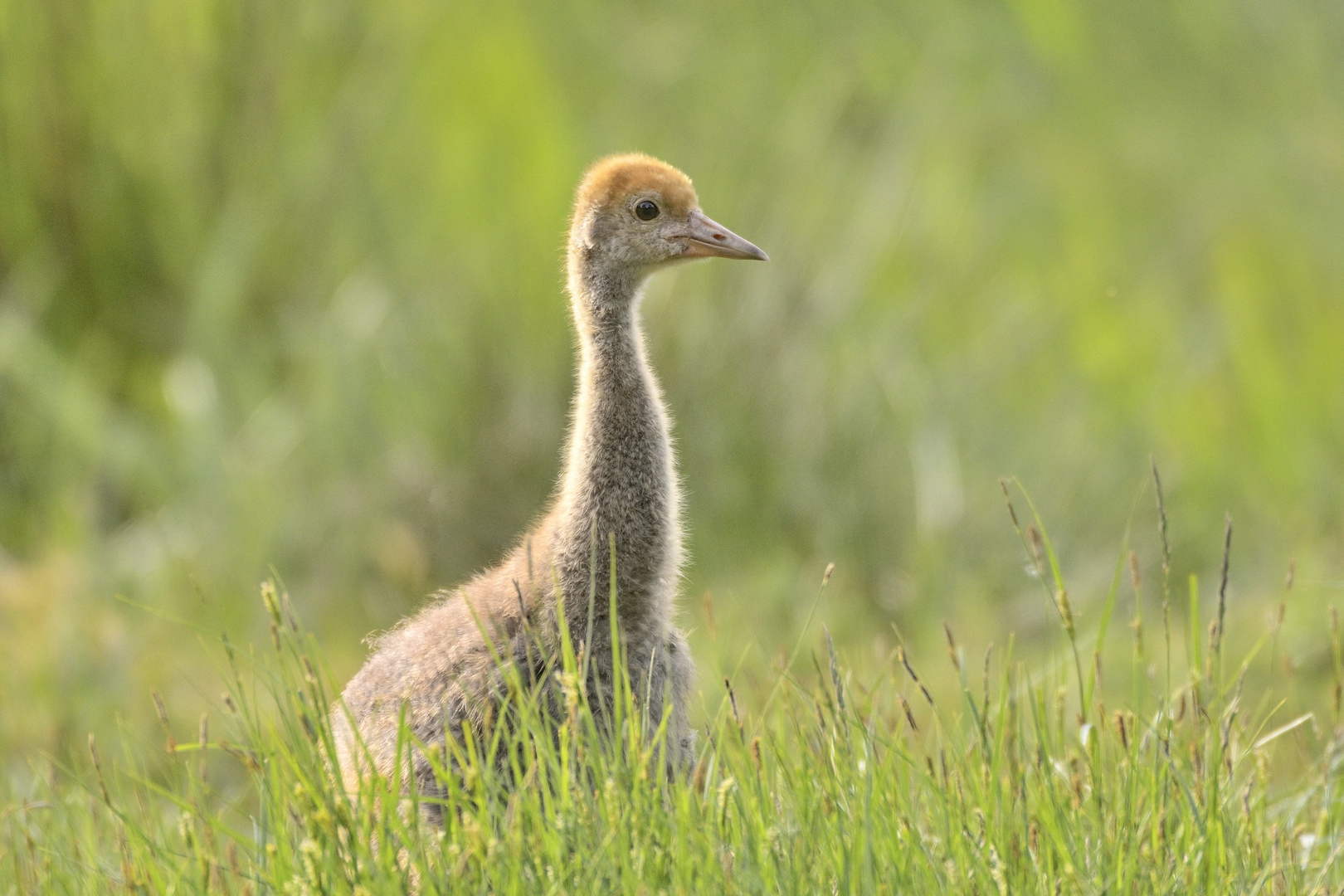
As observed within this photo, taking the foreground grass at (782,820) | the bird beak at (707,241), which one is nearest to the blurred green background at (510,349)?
the bird beak at (707,241)

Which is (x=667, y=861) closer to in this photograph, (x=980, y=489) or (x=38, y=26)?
(x=980, y=489)

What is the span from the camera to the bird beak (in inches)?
151

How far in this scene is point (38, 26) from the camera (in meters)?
6.96

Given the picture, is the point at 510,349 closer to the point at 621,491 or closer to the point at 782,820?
the point at 621,491

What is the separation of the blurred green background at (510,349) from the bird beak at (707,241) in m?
2.08

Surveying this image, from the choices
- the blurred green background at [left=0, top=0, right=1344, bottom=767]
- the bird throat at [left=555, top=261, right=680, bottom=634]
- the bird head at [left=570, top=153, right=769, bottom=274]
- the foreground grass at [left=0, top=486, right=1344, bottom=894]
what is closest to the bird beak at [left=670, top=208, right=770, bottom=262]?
the bird head at [left=570, top=153, right=769, bottom=274]

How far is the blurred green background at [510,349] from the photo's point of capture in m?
6.15

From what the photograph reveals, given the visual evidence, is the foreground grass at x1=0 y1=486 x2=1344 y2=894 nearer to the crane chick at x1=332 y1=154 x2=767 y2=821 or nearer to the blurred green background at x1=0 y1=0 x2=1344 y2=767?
the crane chick at x1=332 y1=154 x2=767 y2=821

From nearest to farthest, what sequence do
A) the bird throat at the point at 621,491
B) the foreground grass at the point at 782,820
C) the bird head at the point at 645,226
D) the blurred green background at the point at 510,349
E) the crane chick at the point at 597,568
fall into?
the foreground grass at the point at 782,820
the crane chick at the point at 597,568
the bird throat at the point at 621,491
the bird head at the point at 645,226
the blurred green background at the point at 510,349

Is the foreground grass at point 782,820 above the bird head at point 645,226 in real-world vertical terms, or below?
below

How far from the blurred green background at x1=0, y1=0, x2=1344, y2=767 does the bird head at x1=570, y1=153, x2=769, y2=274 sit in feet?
6.85

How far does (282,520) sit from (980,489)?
2.79 meters

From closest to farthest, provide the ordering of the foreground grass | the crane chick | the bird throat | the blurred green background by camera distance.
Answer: the foreground grass
the crane chick
the bird throat
the blurred green background

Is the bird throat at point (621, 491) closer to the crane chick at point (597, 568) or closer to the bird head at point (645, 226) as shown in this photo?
the crane chick at point (597, 568)
